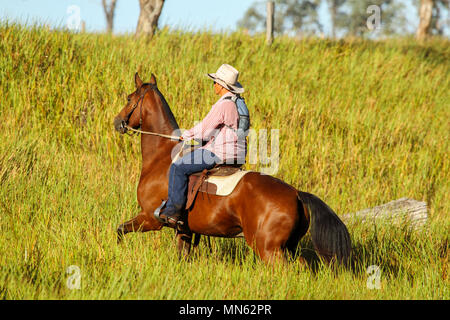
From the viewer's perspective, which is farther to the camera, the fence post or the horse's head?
the fence post

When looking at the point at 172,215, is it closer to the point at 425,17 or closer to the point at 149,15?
the point at 149,15

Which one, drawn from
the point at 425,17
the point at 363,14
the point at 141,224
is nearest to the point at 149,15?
the point at 141,224

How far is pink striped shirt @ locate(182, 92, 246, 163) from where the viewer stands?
5082mm

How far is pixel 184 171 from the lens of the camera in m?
5.24

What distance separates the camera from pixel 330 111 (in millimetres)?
10703

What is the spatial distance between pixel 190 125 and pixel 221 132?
14.3ft

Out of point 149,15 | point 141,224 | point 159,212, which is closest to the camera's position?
point 159,212

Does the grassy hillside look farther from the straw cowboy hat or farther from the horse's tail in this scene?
the straw cowboy hat

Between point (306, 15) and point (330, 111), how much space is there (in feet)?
136

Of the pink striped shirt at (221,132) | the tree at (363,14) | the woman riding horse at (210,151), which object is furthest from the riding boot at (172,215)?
the tree at (363,14)

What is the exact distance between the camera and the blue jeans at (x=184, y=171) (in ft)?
17.1

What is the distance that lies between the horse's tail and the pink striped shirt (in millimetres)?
920
